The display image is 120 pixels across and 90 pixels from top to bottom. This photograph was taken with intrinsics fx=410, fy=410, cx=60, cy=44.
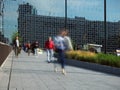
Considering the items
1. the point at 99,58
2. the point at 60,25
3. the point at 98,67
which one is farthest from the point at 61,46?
the point at 60,25

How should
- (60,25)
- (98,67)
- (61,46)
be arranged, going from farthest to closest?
(60,25)
(98,67)
(61,46)

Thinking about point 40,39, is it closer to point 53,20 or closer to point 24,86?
point 53,20

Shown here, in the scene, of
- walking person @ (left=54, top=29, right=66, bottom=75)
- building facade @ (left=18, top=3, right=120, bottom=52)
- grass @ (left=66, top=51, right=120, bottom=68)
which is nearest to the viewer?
walking person @ (left=54, top=29, right=66, bottom=75)

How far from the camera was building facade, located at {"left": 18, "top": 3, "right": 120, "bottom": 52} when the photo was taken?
74.9m

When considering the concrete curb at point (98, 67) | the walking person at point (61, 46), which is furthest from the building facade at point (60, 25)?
the walking person at point (61, 46)

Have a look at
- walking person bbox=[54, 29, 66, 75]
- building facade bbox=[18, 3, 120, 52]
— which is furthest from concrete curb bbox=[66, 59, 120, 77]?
building facade bbox=[18, 3, 120, 52]

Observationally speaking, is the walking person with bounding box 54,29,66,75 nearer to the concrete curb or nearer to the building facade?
the concrete curb

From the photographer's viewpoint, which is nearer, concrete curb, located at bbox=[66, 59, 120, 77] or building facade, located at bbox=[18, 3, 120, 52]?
concrete curb, located at bbox=[66, 59, 120, 77]

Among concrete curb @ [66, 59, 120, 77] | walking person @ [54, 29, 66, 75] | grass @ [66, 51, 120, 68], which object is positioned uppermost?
walking person @ [54, 29, 66, 75]

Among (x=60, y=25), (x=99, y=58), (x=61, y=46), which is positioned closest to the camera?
(x=61, y=46)

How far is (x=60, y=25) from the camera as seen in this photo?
215 feet

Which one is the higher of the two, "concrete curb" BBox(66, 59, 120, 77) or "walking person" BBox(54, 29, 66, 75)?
"walking person" BBox(54, 29, 66, 75)

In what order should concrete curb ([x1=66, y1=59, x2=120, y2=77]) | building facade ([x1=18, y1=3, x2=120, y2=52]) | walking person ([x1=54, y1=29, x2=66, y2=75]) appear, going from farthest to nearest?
building facade ([x1=18, y1=3, x2=120, y2=52]), concrete curb ([x1=66, y1=59, x2=120, y2=77]), walking person ([x1=54, y1=29, x2=66, y2=75])

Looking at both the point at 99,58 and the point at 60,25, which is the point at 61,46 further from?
the point at 60,25
